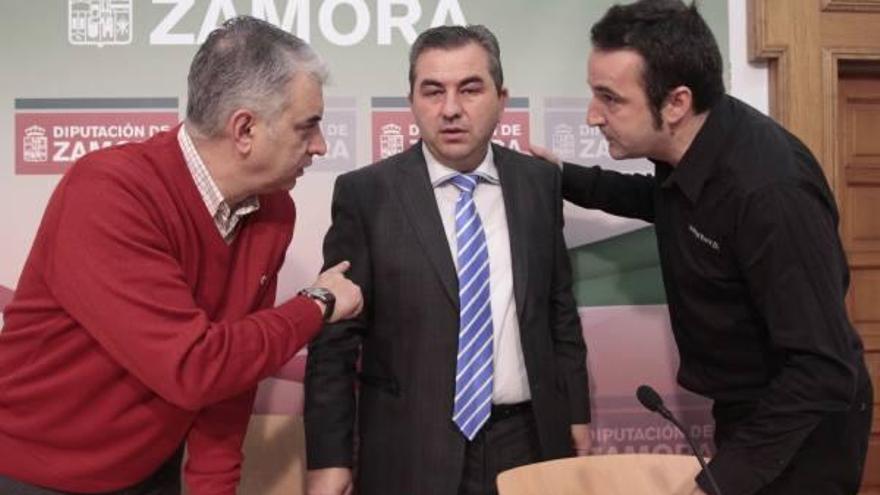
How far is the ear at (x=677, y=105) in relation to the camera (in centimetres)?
162

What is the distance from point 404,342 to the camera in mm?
1837

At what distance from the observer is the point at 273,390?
2.42 meters

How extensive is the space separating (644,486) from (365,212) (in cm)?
80

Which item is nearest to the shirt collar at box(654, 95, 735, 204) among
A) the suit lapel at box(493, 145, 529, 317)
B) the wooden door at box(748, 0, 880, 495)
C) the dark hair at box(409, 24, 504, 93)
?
the suit lapel at box(493, 145, 529, 317)

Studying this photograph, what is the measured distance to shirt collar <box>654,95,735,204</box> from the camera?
158cm

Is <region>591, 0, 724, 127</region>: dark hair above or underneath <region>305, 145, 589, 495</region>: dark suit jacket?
above

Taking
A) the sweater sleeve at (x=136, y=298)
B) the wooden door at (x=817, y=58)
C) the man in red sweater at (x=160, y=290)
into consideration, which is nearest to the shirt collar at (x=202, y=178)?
the man in red sweater at (x=160, y=290)

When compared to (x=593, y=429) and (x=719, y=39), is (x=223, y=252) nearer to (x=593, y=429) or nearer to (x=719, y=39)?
(x=593, y=429)

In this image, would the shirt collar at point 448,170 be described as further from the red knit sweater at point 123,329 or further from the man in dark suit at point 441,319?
the red knit sweater at point 123,329

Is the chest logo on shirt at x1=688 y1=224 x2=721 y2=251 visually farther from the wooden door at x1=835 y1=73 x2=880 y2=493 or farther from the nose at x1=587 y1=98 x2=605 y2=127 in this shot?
the wooden door at x1=835 y1=73 x2=880 y2=493

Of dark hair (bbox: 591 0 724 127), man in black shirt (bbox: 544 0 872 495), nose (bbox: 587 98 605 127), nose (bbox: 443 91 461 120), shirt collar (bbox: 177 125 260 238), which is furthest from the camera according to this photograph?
nose (bbox: 443 91 461 120)

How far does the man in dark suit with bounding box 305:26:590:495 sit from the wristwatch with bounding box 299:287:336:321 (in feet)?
1.00

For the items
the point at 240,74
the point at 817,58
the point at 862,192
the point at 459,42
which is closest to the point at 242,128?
the point at 240,74

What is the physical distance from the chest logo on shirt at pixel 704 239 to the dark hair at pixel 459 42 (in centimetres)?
56
